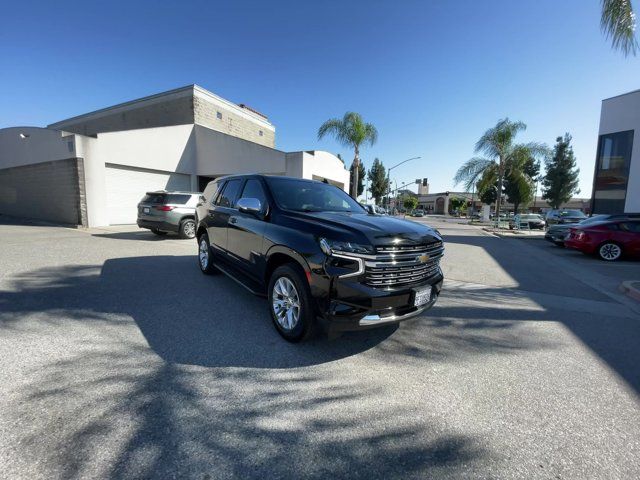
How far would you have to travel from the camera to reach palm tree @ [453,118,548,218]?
91.1ft

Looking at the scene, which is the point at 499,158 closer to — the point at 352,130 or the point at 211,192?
Result: the point at 352,130

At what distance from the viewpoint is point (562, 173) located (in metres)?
48.8

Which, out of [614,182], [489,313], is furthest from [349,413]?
[614,182]

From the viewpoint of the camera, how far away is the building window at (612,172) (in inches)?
739

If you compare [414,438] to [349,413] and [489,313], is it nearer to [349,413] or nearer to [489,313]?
[349,413]

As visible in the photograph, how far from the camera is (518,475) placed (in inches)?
76.6

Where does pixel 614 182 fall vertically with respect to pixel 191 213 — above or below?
above

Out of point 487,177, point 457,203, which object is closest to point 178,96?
point 487,177

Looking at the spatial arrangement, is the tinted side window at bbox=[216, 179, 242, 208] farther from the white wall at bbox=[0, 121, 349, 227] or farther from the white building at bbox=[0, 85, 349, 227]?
the white wall at bbox=[0, 121, 349, 227]

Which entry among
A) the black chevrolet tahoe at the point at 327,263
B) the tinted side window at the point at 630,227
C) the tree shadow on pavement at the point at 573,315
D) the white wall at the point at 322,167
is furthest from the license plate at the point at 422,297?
the white wall at the point at 322,167

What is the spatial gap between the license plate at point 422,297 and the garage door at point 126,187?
16.5 metres

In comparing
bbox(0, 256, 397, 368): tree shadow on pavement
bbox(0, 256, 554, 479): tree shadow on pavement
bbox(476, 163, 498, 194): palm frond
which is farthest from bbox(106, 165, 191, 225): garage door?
bbox(476, 163, 498, 194): palm frond

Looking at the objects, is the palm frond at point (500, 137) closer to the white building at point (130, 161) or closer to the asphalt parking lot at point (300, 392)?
the white building at point (130, 161)

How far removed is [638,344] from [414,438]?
3.76 meters
